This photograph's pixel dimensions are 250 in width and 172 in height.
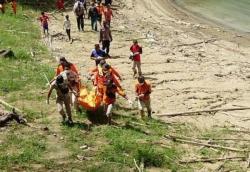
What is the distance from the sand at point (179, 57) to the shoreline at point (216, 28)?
6cm

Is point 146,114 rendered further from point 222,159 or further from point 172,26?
point 172,26

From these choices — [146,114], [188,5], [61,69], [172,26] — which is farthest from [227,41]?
[61,69]

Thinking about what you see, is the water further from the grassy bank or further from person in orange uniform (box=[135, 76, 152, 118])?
the grassy bank

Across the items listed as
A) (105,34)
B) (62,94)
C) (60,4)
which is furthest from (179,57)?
(60,4)

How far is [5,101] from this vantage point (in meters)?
18.1

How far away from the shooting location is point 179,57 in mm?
26328

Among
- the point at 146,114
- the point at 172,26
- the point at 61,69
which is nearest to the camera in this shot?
the point at 61,69

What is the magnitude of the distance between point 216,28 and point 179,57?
25.9ft

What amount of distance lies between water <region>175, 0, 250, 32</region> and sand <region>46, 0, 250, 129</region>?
4.30ft

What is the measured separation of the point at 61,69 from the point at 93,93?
1466 mm

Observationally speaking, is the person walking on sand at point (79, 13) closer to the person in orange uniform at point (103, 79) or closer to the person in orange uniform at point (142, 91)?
the person in orange uniform at point (103, 79)

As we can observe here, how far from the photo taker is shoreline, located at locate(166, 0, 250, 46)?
103ft

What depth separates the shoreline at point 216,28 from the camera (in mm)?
31306

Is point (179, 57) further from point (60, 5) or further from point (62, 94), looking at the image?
point (60, 5)
